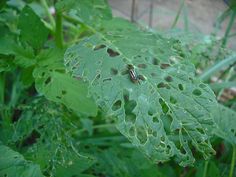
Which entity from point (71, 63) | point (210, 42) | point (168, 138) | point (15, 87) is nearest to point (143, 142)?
point (168, 138)

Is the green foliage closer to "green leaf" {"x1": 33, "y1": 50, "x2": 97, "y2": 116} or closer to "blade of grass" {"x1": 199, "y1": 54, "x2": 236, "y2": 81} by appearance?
"green leaf" {"x1": 33, "y1": 50, "x2": 97, "y2": 116}

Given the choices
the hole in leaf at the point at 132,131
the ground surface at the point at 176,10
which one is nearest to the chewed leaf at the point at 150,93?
the hole in leaf at the point at 132,131

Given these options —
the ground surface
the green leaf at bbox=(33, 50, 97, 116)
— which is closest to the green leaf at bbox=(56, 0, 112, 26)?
the green leaf at bbox=(33, 50, 97, 116)

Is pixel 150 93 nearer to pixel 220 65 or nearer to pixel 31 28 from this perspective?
pixel 31 28

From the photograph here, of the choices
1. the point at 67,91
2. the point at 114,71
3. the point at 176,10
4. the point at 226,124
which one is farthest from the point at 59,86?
the point at 176,10

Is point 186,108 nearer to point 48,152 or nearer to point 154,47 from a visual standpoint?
point 154,47

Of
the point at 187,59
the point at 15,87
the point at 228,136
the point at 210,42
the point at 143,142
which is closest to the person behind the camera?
the point at 143,142

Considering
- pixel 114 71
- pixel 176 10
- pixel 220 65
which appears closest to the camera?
pixel 114 71

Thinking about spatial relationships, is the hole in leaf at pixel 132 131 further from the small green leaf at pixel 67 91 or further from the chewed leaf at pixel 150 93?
the small green leaf at pixel 67 91
